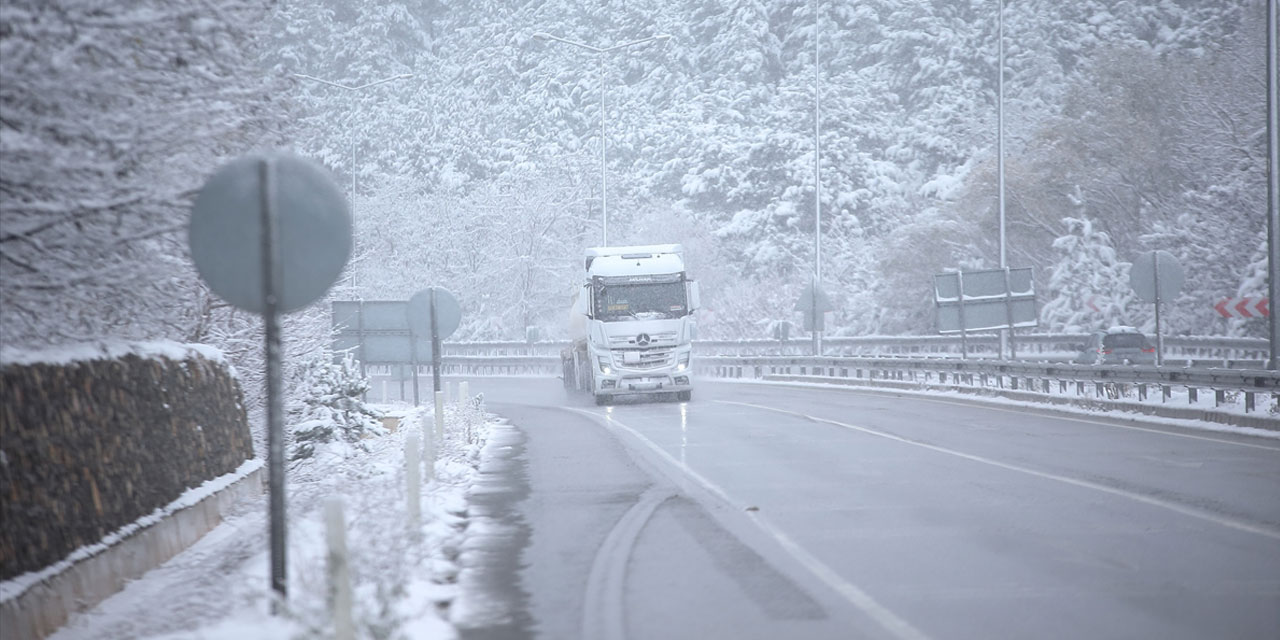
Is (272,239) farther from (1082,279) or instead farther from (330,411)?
(1082,279)

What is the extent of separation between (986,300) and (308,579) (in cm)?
2768

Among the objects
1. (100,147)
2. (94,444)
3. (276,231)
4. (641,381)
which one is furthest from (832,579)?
(641,381)

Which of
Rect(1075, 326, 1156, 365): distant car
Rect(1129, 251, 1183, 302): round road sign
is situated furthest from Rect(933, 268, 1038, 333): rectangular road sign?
Rect(1129, 251, 1183, 302): round road sign

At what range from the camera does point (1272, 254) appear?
74.9 ft

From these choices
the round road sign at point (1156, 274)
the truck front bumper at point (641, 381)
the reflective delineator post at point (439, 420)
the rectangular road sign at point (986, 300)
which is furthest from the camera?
the rectangular road sign at point (986, 300)

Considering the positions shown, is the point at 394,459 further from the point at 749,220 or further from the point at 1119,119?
the point at 749,220

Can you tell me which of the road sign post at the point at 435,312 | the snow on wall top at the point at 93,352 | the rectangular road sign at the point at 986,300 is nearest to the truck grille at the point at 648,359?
the rectangular road sign at the point at 986,300

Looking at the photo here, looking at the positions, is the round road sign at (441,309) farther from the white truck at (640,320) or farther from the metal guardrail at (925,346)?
the metal guardrail at (925,346)

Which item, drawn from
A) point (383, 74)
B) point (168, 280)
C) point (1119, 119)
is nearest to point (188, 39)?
point (168, 280)

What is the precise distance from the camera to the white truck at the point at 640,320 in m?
32.6

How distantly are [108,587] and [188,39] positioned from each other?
3.97 m

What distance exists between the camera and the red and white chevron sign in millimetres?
37812

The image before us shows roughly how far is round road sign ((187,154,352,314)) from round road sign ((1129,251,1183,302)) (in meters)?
23.1

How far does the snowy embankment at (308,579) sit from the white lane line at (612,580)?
0.88 meters
